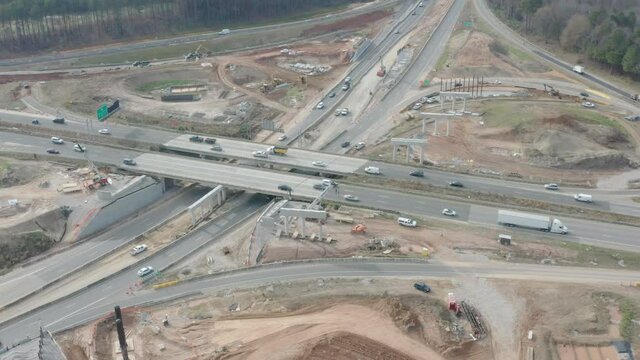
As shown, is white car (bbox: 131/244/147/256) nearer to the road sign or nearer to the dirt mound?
the dirt mound

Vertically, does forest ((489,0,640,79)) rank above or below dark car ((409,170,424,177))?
above

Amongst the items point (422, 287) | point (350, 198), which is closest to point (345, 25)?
point (350, 198)

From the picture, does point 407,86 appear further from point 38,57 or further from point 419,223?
point 38,57

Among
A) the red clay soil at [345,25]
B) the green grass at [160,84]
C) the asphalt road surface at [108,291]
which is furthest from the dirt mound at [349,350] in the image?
the red clay soil at [345,25]

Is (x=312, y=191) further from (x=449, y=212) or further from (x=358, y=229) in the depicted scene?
(x=449, y=212)

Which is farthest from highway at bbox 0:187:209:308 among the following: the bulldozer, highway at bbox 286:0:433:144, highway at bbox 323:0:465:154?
highway at bbox 323:0:465:154

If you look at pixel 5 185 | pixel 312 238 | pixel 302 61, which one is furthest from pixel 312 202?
pixel 302 61
